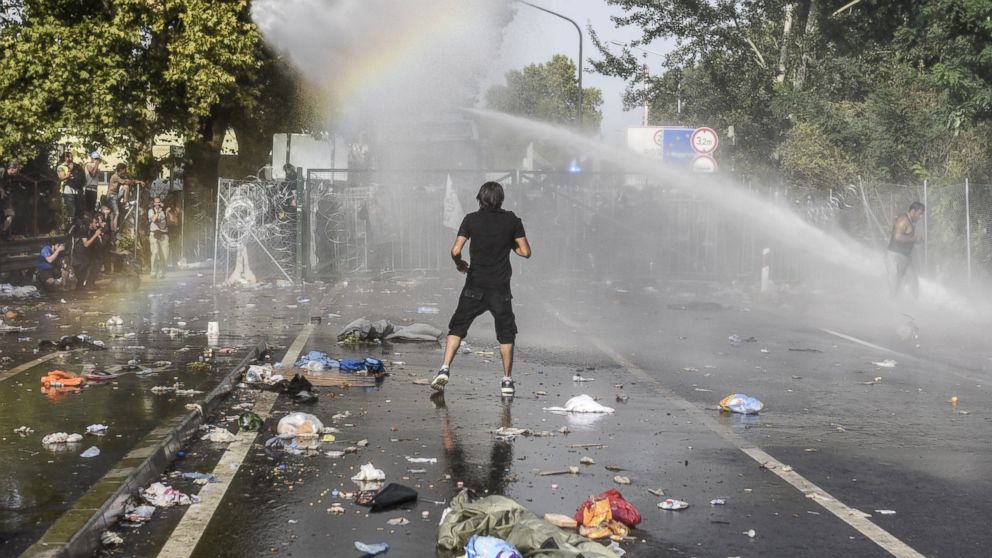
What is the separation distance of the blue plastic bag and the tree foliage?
20666mm

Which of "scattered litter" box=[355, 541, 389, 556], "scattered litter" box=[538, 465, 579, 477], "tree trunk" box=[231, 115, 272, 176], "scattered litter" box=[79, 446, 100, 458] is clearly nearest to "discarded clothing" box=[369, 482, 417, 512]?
"scattered litter" box=[355, 541, 389, 556]

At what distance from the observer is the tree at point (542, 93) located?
88.9m

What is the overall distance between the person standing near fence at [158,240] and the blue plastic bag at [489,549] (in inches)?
901

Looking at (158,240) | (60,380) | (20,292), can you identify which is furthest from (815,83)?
(60,380)

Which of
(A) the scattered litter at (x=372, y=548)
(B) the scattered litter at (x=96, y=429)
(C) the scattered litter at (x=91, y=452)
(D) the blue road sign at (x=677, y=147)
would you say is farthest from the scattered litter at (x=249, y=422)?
(D) the blue road sign at (x=677, y=147)

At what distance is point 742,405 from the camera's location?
9078 mm

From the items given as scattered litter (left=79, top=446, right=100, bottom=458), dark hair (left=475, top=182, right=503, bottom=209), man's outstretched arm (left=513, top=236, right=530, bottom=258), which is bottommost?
scattered litter (left=79, top=446, right=100, bottom=458)

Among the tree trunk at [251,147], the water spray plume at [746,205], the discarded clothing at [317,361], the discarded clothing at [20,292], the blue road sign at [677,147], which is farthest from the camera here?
the tree trunk at [251,147]

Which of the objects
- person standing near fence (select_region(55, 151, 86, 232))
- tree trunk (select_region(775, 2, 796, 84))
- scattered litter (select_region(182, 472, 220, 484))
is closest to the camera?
Result: scattered litter (select_region(182, 472, 220, 484))

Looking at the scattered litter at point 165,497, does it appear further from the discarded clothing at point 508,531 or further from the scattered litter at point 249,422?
the scattered litter at point 249,422

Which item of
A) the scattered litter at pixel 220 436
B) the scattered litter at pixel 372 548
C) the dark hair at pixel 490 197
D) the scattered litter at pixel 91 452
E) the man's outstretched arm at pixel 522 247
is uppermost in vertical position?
the dark hair at pixel 490 197

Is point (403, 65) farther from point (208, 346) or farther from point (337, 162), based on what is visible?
point (208, 346)

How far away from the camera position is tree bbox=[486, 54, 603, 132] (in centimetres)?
8894

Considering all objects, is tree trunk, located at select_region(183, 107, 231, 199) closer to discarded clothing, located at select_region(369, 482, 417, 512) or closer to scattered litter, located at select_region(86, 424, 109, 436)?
scattered litter, located at select_region(86, 424, 109, 436)
